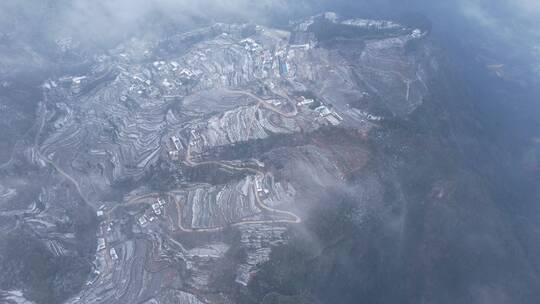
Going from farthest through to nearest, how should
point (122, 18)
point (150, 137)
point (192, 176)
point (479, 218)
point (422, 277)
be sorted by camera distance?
point (122, 18), point (150, 137), point (192, 176), point (479, 218), point (422, 277)

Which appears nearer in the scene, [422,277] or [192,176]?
[422,277]

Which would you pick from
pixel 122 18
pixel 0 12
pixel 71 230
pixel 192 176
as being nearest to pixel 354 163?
pixel 192 176

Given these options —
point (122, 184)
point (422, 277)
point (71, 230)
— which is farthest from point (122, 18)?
point (422, 277)

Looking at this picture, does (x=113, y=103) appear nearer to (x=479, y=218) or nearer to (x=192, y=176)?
(x=192, y=176)

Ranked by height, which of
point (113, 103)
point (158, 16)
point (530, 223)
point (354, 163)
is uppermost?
point (158, 16)

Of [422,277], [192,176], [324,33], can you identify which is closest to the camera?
[422,277]

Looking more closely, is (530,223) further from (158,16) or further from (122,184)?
(158,16)

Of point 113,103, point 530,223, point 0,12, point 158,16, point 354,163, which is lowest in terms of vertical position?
point 530,223

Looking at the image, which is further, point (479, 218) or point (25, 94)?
point (25, 94)

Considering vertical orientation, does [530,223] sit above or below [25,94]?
below
